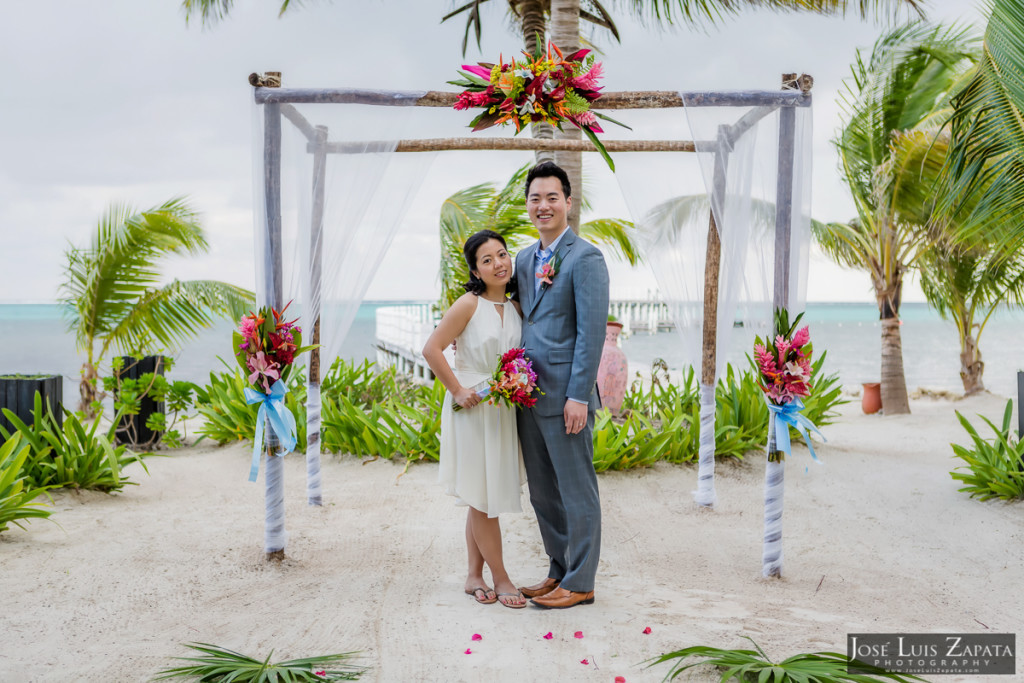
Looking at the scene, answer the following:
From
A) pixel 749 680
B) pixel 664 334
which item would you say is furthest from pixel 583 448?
pixel 664 334

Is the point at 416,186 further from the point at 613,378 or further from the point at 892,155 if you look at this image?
the point at 892,155

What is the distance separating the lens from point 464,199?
8.27m

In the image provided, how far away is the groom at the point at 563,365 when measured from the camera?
9.93 feet

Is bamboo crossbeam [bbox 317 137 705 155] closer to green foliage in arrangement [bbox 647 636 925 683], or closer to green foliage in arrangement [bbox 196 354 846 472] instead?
green foliage in arrangement [bbox 196 354 846 472]

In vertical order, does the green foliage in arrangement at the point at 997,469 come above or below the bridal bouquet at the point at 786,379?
below

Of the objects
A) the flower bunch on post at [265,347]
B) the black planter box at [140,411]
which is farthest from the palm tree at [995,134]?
the black planter box at [140,411]

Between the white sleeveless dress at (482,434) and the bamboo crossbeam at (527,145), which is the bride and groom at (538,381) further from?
the bamboo crossbeam at (527,145)

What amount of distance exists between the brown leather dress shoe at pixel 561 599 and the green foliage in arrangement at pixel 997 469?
324 centimetres

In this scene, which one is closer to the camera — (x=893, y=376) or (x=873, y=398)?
(x=893, y=376)

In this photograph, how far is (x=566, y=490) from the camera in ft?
10.2

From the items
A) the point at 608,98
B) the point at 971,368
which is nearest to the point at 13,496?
the point at 608,98

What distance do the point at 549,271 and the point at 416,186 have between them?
148cm

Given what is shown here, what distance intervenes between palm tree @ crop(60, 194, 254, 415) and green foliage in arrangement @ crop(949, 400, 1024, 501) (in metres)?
7.07

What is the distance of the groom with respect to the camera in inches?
119
